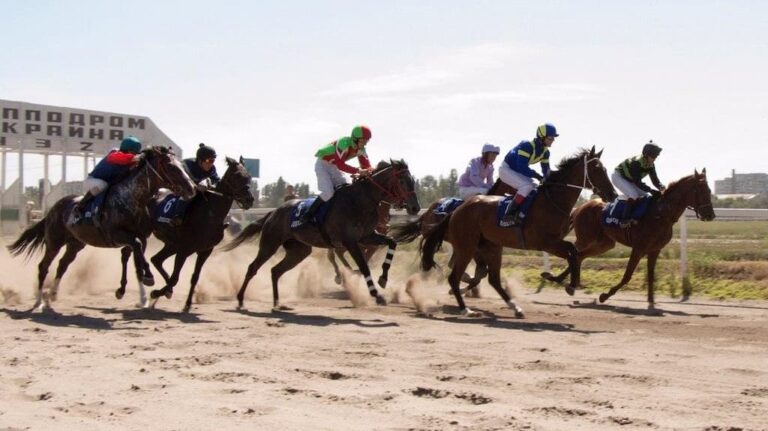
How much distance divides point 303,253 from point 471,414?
27.8 ft

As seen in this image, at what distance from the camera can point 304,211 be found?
13352 mm

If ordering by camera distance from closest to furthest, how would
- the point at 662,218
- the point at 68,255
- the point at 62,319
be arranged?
the point at 62,319 < the point at 662,218 < the point at 68,255

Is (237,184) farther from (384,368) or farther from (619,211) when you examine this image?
(384,368)

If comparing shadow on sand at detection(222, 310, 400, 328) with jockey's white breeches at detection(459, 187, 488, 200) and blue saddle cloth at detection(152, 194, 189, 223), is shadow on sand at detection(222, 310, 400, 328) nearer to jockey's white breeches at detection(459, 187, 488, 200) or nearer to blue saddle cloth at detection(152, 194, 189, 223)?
blue saddle cloth at detection(152, 194, 189, 223)

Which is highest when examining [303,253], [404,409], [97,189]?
[97,189]

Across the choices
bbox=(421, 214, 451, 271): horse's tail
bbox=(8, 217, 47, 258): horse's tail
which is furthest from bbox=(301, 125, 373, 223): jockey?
bbox=(8, 217, 47, 258): horse's tail

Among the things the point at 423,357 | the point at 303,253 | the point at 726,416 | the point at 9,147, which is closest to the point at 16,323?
the point at 303,253

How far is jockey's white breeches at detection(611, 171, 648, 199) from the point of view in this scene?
13758 millimetres

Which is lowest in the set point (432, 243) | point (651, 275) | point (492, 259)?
point (651, 275)

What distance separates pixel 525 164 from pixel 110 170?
565 cm

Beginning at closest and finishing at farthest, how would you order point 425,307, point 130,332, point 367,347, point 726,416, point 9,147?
point 726,416, point 367,347, point 130,332, point 425,307, point 9,147

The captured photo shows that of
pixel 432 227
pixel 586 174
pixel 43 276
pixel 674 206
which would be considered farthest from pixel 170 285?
pixel 674 206

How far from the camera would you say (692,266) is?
638 inches

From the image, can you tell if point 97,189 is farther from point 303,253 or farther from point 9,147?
point 9,147
